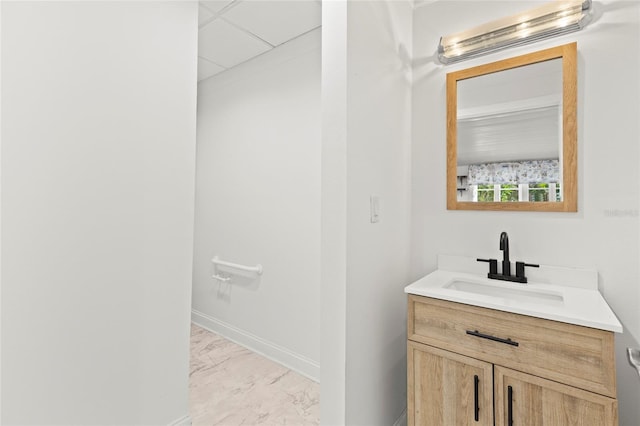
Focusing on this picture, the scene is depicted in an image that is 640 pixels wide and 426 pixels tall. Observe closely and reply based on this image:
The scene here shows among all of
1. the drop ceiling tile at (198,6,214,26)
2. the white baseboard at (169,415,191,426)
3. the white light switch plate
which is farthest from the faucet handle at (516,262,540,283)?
the drop ceiling tile at (198,6,214,26)

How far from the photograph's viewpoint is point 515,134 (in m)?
1.60

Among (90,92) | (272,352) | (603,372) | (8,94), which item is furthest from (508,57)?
(272,352)

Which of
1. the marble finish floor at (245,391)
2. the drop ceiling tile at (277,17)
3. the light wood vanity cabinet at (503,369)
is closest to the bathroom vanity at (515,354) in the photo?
the light wood vanity cabinet at (503,369)

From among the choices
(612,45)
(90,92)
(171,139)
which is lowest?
(171,139)

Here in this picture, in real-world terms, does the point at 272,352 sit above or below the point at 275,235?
below

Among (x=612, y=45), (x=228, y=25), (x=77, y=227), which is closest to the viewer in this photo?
(x=77, y=227)

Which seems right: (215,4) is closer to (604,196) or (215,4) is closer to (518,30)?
(518,30)

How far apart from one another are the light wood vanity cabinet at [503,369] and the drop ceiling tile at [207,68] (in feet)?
8.64

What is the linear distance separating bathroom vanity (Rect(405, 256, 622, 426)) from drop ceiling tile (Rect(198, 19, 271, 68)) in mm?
2158

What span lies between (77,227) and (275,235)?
4.53 feet

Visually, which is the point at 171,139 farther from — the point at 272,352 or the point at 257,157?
the point at 272,352

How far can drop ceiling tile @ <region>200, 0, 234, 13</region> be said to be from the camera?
1.99 metres

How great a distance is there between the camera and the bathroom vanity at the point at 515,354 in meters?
1.02

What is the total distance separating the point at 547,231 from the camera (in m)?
1.51
